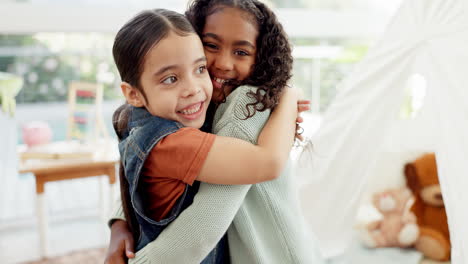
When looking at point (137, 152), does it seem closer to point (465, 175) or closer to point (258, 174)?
A: point (258, 174)

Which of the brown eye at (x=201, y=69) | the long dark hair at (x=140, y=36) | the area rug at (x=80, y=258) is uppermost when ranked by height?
the long dark hair at (x=140, y=36)

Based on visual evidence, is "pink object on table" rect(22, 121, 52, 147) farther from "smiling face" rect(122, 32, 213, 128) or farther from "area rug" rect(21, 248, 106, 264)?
"smiling face" rect(122, 32, 213, 128)

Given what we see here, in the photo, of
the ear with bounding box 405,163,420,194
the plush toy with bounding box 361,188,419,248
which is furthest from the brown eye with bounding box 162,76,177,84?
the ear with bounding box 405,163,420,194

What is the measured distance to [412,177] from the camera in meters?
2.11

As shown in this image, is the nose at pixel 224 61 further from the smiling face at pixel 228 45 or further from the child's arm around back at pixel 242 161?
the child's arm around back at pixel 242 161

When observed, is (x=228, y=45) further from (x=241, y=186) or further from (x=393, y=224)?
(x=393, y=224)

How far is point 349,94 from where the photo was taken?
1.82 m

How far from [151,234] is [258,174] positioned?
0.94 feet

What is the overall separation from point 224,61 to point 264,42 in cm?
11

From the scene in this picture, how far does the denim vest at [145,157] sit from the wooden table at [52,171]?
179 cm

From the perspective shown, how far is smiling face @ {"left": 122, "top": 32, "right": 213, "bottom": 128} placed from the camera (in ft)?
2.78

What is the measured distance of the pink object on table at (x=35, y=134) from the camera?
273cm

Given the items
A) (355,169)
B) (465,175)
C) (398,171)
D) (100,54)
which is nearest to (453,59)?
(465,175)

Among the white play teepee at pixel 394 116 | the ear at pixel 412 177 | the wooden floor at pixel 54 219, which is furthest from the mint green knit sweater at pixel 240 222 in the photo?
the wooden floor at pixel 54 219
